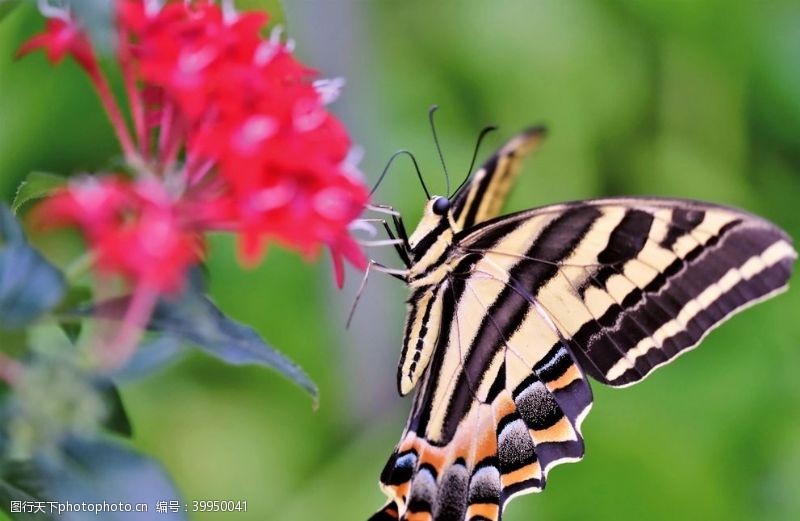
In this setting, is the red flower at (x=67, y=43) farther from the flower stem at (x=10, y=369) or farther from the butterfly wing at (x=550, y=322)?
the butterfly wing at (x=550, y=322)

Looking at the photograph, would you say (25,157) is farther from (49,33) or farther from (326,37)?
(49,33)

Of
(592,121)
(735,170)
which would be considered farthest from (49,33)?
(735,170)

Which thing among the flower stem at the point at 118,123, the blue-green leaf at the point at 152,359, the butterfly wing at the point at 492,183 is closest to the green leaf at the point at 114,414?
the blue-green leaf at the point at 152,359

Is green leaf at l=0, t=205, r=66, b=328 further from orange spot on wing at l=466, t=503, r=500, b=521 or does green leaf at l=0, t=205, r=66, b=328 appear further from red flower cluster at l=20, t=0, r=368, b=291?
orange spot on wing at l=466, t=503, r=500, b=521

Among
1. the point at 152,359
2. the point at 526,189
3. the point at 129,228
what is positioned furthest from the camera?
the point at 526,189

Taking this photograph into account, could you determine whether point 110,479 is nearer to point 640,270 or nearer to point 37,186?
point 37,186

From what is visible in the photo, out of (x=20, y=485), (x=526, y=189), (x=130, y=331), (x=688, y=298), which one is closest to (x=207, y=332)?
(x=130, y=331)
